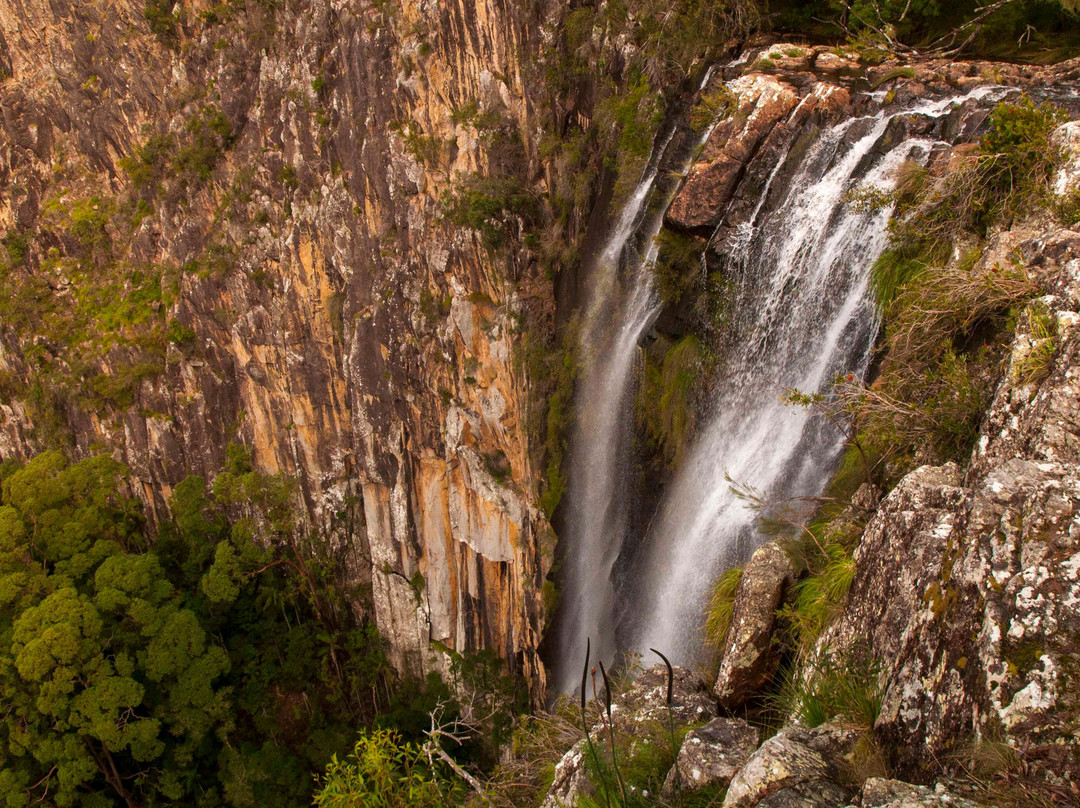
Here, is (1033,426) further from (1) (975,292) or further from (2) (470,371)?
(2) (470,371)

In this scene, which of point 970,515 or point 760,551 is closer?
point 970,515

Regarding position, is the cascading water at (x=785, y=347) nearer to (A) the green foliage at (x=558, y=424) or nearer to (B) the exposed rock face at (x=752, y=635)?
(B) the exposed rock face at (x=752, y=635)

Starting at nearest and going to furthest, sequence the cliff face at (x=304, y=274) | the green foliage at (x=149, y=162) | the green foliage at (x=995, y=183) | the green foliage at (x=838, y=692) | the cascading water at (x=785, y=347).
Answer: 1. the green foliage at (x=838, y=692)
2. the green foliage at (x=995, y=183)
3. the cascading water at (x=785, y=347)
4. the cliff face at (x=304, y=274)
5. the green foliage at (x=149, y=162)

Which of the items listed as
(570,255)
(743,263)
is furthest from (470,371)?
(743,263)

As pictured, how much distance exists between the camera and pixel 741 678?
17.3ft

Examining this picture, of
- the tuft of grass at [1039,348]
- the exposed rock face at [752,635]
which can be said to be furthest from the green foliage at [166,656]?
the tuft of grass at [1039,348]

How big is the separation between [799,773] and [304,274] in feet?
60.6

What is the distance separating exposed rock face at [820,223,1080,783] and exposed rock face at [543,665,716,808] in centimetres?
146

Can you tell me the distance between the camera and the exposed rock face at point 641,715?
455cm

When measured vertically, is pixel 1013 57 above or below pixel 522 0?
below

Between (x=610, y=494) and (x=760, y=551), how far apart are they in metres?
7.52

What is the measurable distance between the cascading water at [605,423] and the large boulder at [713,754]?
6.96 metres

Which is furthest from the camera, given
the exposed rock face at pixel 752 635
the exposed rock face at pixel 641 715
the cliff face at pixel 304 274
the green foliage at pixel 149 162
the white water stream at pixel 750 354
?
the green foliage at pixel 149 162

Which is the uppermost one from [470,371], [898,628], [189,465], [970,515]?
[970,515]
